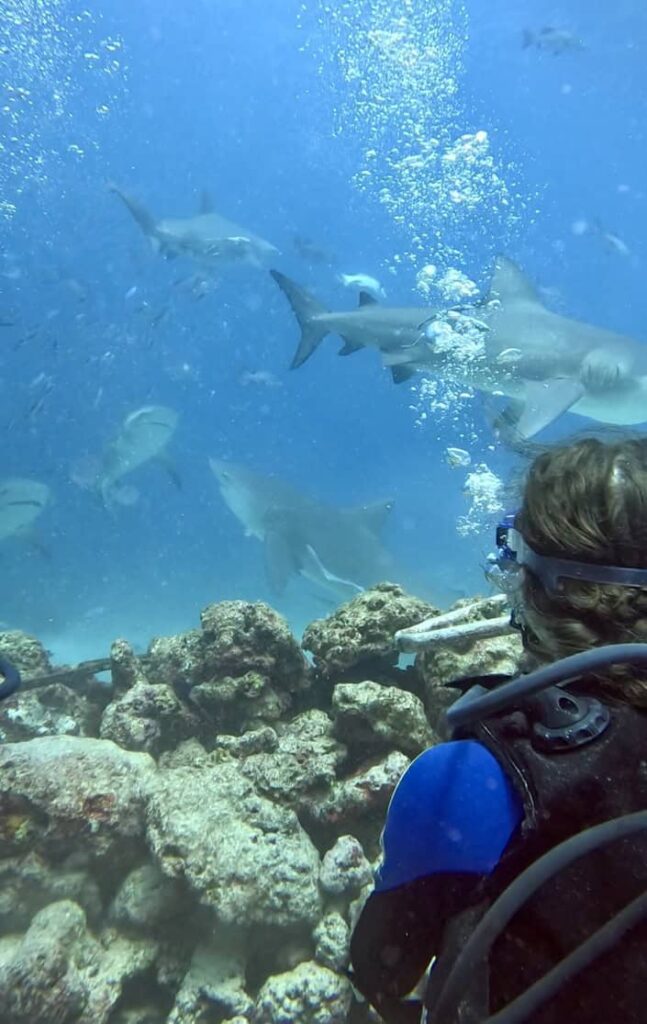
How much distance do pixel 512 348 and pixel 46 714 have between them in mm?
8721

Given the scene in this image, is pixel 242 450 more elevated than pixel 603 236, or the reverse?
Result: pixel 242 450

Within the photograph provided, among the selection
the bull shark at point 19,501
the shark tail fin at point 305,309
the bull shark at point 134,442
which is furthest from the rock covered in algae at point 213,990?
the bull shark at point 19,501

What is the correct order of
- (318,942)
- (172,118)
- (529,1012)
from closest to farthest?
(529,1012)
(318,942)
(172,118)

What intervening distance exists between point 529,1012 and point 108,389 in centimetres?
10917

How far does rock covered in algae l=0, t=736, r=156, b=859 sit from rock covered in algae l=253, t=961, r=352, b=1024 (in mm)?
1341

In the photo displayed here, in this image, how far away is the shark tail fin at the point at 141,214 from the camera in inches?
786

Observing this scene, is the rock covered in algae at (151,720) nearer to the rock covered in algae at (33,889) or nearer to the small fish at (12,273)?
the rock covered in algae at (33,889)

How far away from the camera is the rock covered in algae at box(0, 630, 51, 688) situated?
7137 mm

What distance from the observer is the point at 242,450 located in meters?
114

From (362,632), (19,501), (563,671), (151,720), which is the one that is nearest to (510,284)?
(362,632)

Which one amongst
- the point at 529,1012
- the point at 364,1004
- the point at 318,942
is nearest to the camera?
the point at 529,1012

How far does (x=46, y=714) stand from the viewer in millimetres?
6277

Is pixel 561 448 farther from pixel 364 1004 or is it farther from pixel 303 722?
pixel 303 722

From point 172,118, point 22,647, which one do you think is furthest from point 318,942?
point 172,118
